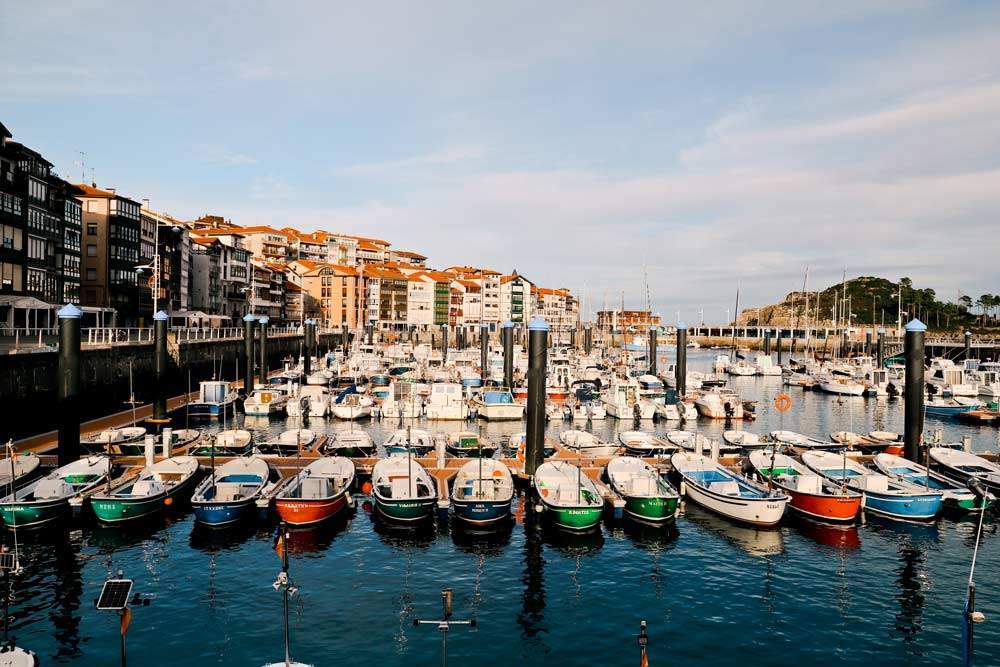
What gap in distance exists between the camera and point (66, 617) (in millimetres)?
22719

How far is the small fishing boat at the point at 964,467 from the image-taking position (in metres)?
37.5

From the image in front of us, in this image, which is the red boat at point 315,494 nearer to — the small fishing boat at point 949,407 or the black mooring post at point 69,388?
the black mooring post at point 69,388

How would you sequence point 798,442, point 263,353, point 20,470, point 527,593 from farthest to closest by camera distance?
point 263,353 → point 798,442 → point 20,470 → point 527,593

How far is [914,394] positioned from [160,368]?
54.1m

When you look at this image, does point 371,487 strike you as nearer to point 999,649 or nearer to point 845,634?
point 845,634

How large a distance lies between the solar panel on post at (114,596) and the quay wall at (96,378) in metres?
33.4

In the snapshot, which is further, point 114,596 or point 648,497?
point 648,497

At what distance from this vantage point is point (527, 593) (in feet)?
83.4

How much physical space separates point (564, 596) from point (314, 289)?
181m

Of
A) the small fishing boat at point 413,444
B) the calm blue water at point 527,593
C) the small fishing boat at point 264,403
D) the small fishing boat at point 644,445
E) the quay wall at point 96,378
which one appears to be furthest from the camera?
the small fishing boat at point 264,403

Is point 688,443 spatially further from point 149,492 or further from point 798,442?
point 149,492

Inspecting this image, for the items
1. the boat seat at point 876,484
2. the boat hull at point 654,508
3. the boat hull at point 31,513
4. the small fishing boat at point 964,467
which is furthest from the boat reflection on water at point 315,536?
the small fishing boat at point 964,467

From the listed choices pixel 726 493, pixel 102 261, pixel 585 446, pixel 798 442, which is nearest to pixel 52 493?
pixel 585 446

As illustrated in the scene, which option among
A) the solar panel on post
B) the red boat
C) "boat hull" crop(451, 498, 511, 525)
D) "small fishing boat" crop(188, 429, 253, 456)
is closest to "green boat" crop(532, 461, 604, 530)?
"boat hull" crop(451, 498, 511, 525)
